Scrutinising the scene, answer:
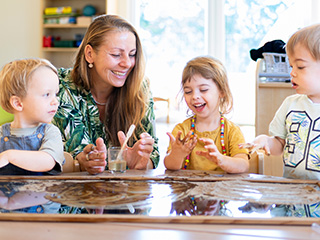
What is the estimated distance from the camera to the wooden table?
30.9 inches

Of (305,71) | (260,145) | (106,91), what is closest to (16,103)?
(106,91)

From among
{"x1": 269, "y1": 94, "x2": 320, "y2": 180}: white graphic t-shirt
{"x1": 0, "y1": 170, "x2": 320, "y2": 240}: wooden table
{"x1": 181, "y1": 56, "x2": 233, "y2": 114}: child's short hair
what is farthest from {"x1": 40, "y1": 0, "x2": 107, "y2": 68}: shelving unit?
{"x1": 0, "y1": 170, "x2": 320, "y2": 240}: wooden table

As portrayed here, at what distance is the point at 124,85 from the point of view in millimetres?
1930

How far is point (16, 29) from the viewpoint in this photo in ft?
16.2

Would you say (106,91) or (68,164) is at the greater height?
(106,91)

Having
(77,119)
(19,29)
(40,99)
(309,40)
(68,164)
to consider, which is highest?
(19,29)

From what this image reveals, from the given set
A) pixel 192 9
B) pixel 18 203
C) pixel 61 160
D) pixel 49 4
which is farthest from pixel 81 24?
pixel 18 203

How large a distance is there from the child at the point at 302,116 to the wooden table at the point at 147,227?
57cm

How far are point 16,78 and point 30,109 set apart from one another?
0.10 metres

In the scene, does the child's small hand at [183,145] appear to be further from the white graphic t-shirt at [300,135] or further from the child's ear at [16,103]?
the child's ear at [16,103]

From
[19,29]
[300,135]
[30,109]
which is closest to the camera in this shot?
[30,109]

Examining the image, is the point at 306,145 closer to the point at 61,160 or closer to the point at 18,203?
the point at 61,160

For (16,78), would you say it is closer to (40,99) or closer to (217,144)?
(40,99)

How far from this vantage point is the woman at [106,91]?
1.80 m
